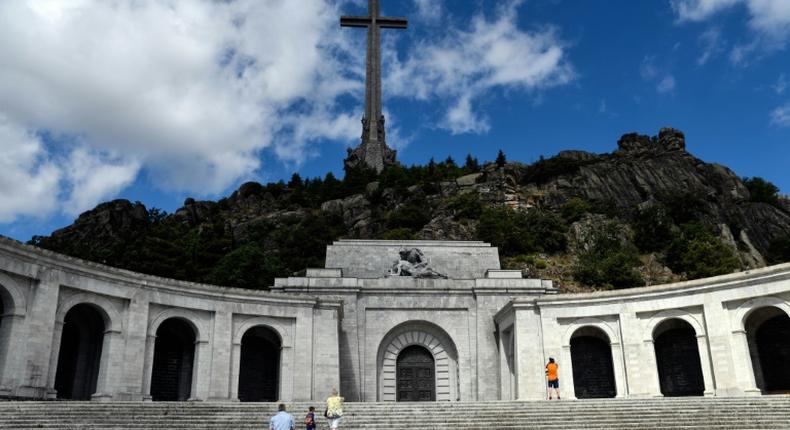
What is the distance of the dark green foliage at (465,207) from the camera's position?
263 ft

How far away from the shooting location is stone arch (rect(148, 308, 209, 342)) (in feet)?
92.1

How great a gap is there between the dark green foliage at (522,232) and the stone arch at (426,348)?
37326 millimetres

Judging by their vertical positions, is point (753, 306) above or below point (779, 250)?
below

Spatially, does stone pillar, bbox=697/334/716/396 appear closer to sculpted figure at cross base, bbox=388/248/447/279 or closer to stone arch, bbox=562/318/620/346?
stone arch, bbox=562/318/620/346

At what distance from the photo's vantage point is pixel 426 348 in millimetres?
35375

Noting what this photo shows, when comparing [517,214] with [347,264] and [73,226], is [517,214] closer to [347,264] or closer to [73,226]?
[347,264]

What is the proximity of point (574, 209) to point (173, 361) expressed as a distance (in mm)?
60544

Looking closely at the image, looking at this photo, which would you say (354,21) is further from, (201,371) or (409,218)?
(201,371)

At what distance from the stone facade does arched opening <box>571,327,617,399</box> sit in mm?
61

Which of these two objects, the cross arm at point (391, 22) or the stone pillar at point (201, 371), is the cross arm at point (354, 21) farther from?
the stone pillar at point (201, 371)

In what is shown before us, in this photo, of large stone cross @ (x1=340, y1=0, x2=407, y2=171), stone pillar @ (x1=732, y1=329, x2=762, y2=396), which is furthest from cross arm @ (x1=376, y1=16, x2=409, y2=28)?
stone pillar @ (x1=732, y1=329, x2=762, y2=396)

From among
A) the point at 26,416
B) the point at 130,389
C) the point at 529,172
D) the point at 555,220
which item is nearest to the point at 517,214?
the point at 555,220

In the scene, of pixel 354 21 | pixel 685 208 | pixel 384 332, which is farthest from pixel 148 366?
pixel 354 21

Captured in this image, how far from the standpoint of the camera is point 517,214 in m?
81.7
